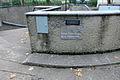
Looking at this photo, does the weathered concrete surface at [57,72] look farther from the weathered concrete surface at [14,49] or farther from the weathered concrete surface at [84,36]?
the weathered concrete surface at [84,36]

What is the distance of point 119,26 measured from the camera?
374 centimetres

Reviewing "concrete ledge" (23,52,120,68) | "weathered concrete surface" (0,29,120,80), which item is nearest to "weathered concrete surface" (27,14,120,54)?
"concrete ledge" (23,52,120,68)

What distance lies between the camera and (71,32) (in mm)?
3643

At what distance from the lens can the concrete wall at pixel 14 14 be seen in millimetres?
11637

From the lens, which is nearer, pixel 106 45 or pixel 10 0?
pixel 106 45

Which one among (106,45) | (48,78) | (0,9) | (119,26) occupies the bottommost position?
(48,78)

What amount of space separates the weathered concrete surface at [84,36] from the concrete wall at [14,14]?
29.5 ft

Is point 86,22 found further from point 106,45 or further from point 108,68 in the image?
point 108,68

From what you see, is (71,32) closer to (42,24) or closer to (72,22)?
(72,22)

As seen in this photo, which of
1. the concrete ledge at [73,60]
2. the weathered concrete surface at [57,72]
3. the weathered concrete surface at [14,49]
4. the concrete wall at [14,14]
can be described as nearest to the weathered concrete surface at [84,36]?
the concrete ledge at [73,60]

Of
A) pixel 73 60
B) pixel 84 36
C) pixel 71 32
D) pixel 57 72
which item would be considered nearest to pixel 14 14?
pixel 71 32

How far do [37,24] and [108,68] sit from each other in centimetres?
238

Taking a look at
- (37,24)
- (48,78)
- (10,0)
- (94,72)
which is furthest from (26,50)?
(10,0)

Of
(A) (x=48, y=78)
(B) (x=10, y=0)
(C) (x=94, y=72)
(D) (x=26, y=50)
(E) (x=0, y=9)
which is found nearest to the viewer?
(A) (x=48, y=78)
